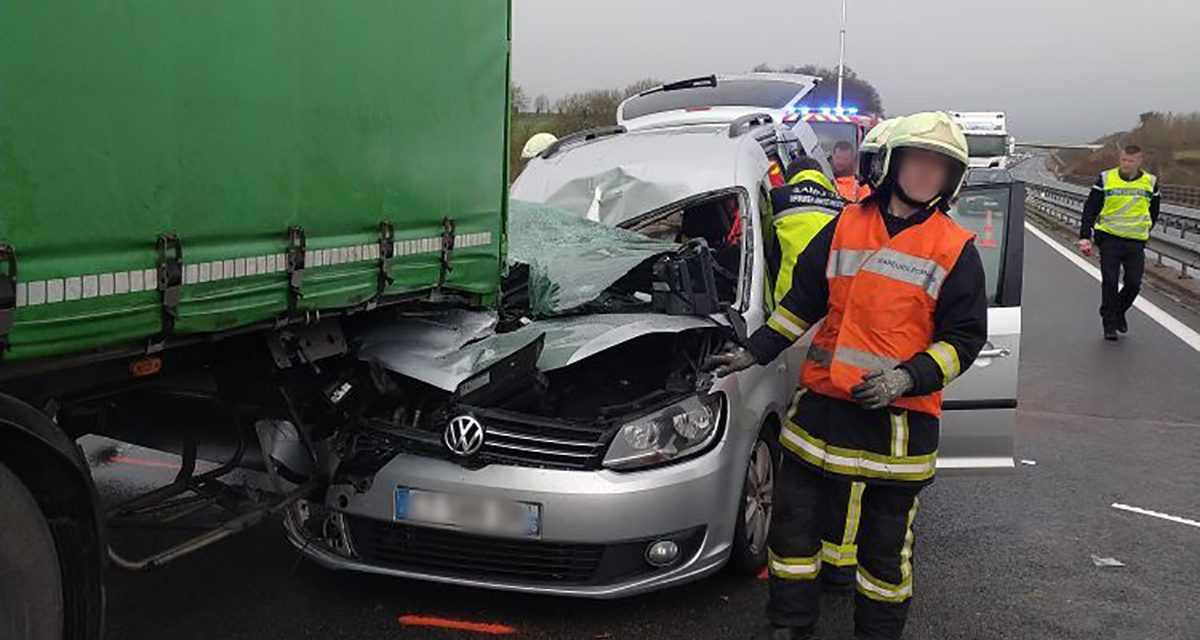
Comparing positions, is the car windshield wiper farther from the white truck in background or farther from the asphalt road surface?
the white truck in background

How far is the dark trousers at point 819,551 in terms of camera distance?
3.57 metres

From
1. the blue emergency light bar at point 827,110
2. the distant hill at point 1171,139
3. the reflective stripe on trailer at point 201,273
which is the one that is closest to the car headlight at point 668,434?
the reflective stripe on trailer at point 201,273

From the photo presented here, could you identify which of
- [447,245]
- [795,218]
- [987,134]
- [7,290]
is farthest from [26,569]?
[987,134]

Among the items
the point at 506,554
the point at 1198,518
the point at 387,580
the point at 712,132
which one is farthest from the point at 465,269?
the point at 1198,518

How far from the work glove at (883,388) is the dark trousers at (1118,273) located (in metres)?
8.28

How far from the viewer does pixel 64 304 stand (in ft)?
7.44

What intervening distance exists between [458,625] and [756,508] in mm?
1249

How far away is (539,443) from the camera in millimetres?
3697

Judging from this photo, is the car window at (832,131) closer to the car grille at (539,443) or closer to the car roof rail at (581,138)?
the car roof rail at (581,138)

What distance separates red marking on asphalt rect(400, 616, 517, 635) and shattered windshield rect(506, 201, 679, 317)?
1.31 metres

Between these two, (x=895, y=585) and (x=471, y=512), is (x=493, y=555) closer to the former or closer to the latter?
(x=471, y=512)

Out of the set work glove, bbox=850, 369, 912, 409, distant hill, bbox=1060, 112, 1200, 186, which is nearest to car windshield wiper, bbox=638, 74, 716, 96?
work glove, bbox=850, 369, 912, 409

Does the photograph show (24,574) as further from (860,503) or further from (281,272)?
(860,503)

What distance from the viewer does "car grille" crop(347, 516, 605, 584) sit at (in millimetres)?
3707
